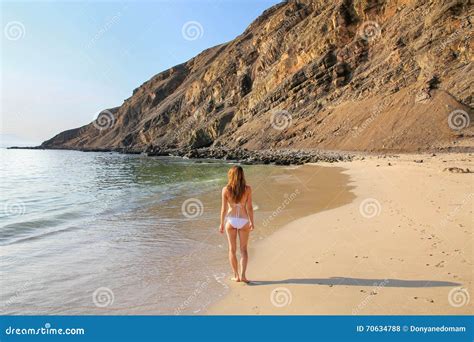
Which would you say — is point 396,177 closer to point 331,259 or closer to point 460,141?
point 331,259

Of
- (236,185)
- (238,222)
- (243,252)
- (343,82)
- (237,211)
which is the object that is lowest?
(243,252)

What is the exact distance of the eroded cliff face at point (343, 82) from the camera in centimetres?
3859

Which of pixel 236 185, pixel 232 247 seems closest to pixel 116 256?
pixel 232 247

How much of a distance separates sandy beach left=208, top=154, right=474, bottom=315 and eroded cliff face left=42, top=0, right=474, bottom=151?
87.3ft

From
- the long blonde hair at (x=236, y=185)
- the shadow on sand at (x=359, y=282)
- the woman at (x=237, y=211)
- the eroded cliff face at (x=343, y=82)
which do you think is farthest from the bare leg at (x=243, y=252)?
the eroded cliff face at (x=343, y=82)

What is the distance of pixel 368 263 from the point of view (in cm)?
661

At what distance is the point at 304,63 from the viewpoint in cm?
6688

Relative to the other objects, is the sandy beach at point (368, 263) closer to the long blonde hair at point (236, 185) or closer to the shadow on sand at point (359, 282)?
the shadow on sand at point (359, 282)

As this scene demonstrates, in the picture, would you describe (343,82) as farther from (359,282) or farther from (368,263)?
(359,282)

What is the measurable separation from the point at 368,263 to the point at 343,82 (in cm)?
5393

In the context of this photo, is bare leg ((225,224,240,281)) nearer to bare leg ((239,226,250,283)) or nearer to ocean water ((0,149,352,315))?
bare leg ((239,226,250,283))

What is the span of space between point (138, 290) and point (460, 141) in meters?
33.4

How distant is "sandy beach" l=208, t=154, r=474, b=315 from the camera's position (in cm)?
509

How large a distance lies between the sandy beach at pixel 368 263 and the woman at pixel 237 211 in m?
0.38
